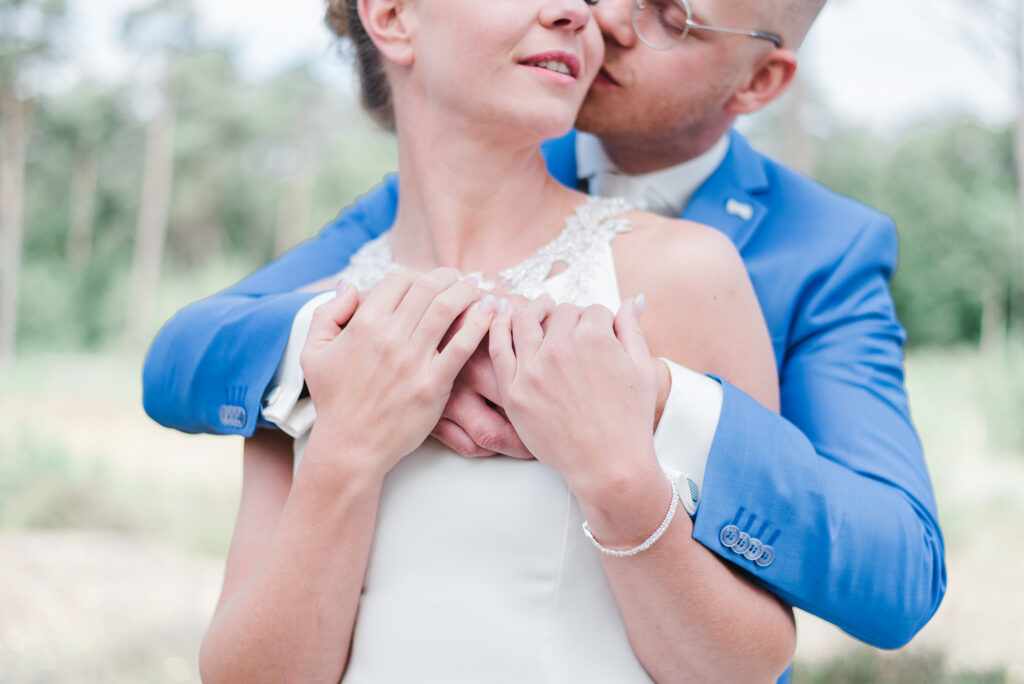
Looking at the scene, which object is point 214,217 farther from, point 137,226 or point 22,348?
point 22,348

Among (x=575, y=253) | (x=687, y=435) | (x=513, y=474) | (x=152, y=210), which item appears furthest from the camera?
(x=152, y=210)

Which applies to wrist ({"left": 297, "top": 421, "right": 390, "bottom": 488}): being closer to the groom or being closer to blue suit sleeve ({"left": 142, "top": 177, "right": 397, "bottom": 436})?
the groom

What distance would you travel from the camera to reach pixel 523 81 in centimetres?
163

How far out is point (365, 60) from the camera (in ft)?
6.60

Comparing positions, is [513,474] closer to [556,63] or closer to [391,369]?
[391,369]

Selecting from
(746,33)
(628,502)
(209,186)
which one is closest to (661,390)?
(628,502)

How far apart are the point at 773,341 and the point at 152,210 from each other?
→ 50.2 ft

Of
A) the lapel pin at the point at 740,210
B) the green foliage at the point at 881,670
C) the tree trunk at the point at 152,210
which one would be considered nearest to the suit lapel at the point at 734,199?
the lapel pin at the point at 740,210

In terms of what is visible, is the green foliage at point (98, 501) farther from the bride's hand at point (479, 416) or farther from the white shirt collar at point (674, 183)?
the bride's hand at point (479, 416)

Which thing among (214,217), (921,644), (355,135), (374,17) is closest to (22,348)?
(214,217)

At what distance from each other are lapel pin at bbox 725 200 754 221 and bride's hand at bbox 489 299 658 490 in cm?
71

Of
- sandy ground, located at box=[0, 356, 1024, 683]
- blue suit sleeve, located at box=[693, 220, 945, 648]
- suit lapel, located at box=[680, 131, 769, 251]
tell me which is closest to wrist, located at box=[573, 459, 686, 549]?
blue suit sleeve, located at box=[693, 220, 945, 648]

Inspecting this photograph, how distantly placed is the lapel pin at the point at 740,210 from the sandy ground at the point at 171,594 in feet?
14.5

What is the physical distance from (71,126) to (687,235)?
14.8 metres
